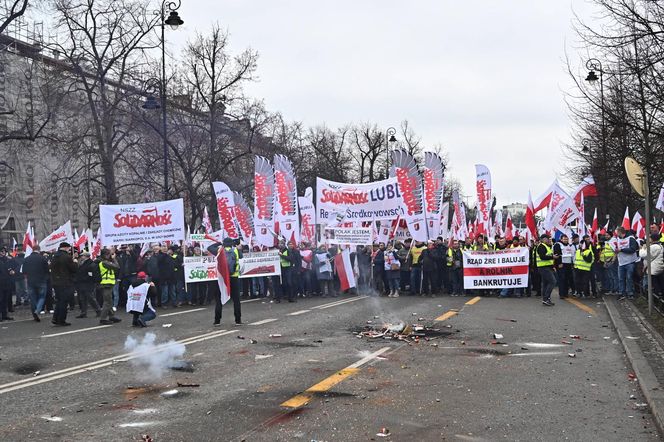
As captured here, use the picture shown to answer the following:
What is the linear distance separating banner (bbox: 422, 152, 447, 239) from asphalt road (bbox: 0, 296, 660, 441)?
30.9ft

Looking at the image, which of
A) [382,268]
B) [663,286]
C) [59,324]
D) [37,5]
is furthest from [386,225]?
[37,5]

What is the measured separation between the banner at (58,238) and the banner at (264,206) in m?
5.92

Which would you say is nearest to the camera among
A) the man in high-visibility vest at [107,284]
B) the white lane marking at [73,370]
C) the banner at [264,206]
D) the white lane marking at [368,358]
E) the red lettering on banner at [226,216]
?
the white lane marking at [73,370]

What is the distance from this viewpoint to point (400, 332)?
12430 millimetres

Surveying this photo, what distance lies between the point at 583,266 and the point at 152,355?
13859 millimetres

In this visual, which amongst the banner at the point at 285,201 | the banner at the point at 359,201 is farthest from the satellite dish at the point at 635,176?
the banner at the point at 285,201

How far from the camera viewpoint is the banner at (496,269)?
2121cm

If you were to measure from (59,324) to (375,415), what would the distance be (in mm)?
11094

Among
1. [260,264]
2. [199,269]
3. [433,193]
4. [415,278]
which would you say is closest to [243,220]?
[260,264]

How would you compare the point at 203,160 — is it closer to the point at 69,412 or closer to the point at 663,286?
the point at 663,286

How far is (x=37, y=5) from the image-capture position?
26.9 meters

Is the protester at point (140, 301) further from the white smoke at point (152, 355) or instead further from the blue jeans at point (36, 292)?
the blue jeans at point (36, 292)

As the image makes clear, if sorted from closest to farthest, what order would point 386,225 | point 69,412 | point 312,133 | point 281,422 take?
point 281,422, point 69,412, point 386,225, point 312,133

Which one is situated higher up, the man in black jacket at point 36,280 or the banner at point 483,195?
the banner at point 483,195
